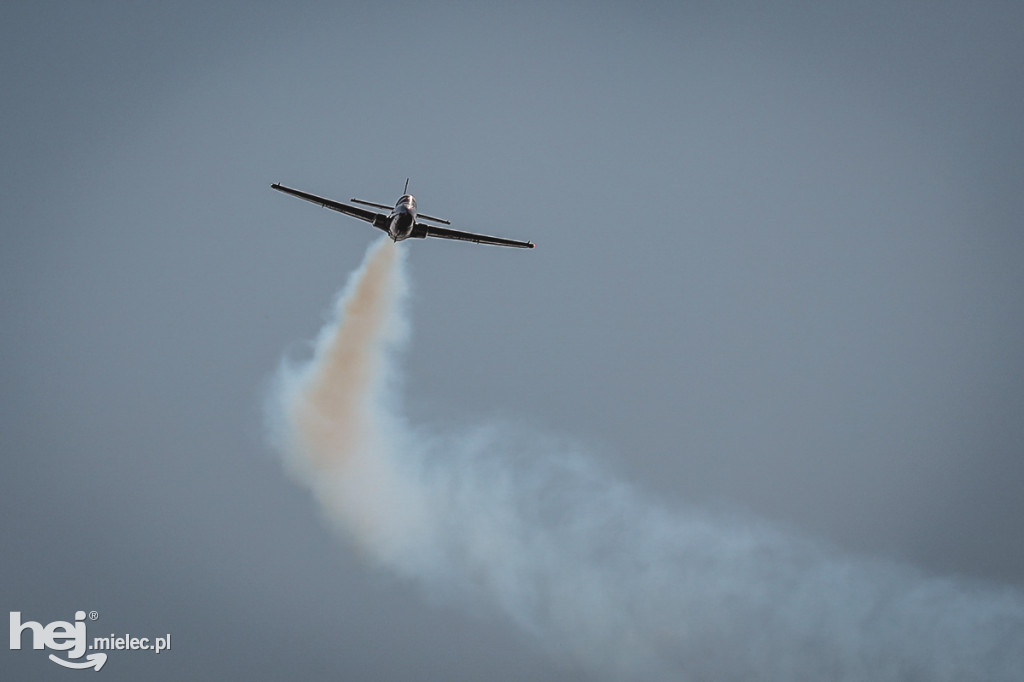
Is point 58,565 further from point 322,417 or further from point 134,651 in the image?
point 322,417

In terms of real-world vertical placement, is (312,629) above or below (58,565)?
below

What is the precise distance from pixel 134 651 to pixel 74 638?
40.3 feet

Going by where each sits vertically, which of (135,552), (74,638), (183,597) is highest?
(135,552)

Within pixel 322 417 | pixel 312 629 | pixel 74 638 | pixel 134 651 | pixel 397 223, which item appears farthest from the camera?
pixel 312 629

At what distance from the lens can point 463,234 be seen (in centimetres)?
6188

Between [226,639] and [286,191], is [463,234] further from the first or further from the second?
[226,639]

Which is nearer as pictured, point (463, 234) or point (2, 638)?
point (463, 234)

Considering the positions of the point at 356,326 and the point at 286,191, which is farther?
the point at 356,326

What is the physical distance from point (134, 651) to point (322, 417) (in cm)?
2499

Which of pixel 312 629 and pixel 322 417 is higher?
pixel 322 417

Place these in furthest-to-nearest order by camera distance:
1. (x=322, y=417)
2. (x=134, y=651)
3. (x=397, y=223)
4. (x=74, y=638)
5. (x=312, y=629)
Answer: (x=312, y=629)
(x=134, y=651)
(x=322, y=417)
(x=74, y=638)
(x=397, y=223)

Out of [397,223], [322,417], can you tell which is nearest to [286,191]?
[397,223]

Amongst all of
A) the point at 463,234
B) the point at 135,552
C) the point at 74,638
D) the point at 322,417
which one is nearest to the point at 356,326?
the point at 322,417

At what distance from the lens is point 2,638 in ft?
247
